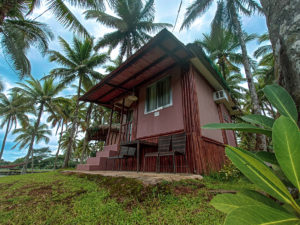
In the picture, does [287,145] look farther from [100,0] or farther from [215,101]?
[100,0]

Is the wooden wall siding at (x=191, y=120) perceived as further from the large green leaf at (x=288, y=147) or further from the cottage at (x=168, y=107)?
the large green leaf at (x=288, y=147)

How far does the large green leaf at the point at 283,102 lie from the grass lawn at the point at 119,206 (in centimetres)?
139

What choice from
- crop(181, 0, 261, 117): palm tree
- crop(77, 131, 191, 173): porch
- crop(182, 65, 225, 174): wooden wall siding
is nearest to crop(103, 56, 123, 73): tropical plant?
crop(181, 0, 261, 117): palm tree

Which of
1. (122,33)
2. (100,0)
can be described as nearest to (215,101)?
(100,0)

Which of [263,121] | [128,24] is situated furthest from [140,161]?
[128,24]

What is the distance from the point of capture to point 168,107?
5145 millimetres

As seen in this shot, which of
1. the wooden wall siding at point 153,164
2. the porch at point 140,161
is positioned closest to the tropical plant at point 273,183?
the porch at point 140,161

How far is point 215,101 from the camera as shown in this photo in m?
6.62

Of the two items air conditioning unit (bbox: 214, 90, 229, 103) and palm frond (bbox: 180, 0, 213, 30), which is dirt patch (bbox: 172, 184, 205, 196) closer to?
air conditioning unit (bbox: 214, 90, 229, 103)

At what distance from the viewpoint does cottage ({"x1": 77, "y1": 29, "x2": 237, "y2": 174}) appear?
411 cm

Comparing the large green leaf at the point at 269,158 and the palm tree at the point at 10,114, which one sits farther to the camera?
the palm tree at the point at 10,114

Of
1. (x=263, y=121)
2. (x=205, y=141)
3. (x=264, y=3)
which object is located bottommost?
(x=263, y=121)

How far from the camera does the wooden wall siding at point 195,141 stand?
154 inches

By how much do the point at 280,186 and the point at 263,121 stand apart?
1.07ft
